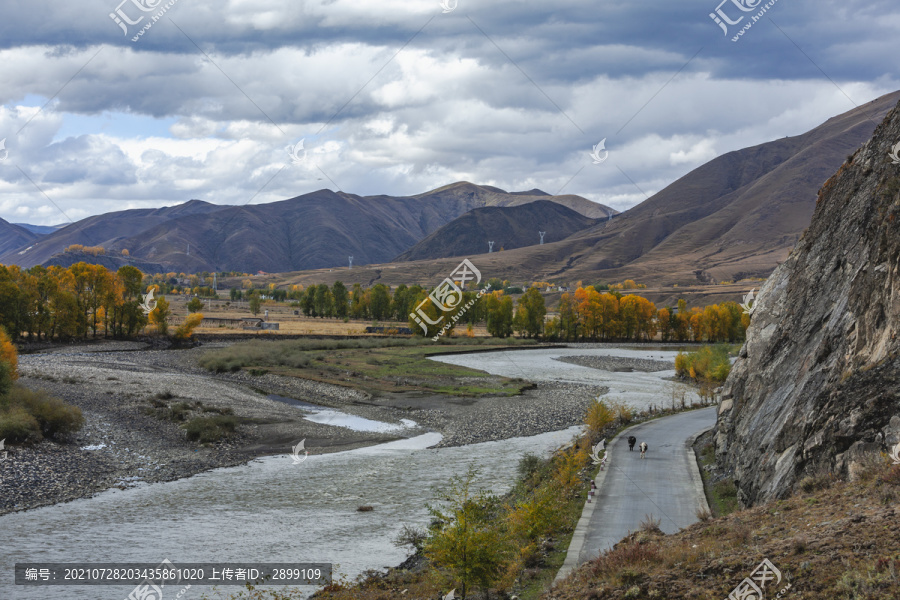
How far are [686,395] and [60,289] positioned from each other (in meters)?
87.3

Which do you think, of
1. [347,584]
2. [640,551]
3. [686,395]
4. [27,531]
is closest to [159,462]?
[27,531]

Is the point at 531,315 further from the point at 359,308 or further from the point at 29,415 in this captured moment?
the point at 29,415

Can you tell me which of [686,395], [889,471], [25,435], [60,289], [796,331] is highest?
[60,289]

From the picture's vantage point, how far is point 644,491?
23.3m

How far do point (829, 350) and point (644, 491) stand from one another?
9.11 metres

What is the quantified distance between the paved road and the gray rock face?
1.97 m

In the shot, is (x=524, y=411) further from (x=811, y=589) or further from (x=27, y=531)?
(x=811, y=589)

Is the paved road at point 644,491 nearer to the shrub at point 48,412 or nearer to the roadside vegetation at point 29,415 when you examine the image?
the roadside vegetation at point 29,415

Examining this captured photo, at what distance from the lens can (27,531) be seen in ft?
70.9

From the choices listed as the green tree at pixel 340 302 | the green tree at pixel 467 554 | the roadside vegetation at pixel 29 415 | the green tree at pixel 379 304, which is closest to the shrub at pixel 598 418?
the green tree at pixel 467 554

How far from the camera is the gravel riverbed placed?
28.8 metres

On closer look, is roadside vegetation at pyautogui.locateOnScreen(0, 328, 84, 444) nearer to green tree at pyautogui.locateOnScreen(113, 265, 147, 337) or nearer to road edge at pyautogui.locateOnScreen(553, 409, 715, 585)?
road edge at pyautogui.locateOnScreen(553, 409, 715, 585)

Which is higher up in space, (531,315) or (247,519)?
(531,315)

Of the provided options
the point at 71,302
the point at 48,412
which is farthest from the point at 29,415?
the point at 71,302
